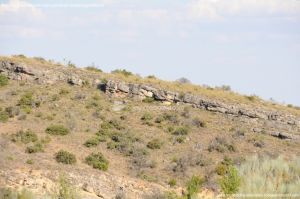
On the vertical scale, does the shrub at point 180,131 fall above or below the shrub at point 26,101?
below

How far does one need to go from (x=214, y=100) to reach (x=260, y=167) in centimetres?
1821

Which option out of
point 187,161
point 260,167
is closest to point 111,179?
point 187,161

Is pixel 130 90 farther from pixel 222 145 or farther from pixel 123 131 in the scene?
pixel 222 145

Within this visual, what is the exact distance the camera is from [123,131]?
154ft

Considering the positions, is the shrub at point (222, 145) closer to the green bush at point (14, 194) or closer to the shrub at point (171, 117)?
the shrub at point (171, 117)

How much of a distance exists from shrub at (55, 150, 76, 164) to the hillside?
2.7 inches

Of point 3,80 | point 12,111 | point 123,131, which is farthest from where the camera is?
point 3,80

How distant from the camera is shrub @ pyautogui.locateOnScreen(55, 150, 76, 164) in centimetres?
3869

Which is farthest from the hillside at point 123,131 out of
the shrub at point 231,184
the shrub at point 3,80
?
the shrub at point 231,184

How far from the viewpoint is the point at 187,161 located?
41344 millimetres

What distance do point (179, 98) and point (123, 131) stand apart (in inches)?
357

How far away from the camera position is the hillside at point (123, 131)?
121ft

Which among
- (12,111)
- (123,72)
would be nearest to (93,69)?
(123,72)

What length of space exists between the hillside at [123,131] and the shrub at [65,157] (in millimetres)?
70
